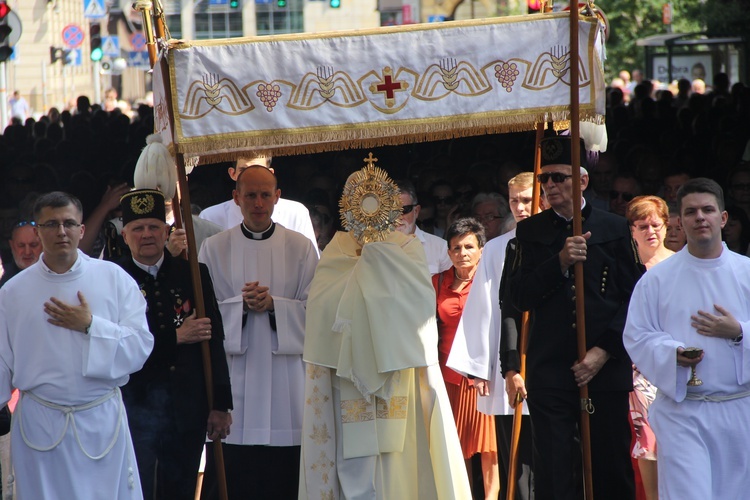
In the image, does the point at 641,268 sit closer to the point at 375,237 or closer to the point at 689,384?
the point at 689,384

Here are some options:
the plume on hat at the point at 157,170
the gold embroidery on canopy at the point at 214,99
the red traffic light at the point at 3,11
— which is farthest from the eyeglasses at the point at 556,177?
the red traffic light at the point at 3,11

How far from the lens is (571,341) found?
6.62m

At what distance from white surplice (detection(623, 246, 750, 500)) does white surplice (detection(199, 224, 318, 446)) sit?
227 cm

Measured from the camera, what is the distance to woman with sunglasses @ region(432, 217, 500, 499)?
819cm

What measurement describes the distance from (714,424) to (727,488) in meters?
0.32

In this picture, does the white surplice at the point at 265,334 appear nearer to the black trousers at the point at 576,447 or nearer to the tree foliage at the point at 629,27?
the black trousers at the point at 576,447

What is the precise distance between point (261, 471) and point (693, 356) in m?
2.83

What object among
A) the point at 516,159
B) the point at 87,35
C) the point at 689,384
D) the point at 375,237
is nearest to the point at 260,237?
the point at 375,237

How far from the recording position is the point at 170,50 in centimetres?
652

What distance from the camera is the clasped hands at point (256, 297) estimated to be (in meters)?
7.43

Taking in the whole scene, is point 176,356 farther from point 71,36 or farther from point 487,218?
point 71,36

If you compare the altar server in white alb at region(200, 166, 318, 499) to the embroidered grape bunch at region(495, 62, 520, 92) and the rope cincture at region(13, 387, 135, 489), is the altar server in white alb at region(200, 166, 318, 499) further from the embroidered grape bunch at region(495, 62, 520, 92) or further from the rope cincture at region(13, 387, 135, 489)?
the embroidered grape bunch at region(495, 62, 520, 92)

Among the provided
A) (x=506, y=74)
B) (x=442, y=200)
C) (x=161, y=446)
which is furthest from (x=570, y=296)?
(x=442, y=200)

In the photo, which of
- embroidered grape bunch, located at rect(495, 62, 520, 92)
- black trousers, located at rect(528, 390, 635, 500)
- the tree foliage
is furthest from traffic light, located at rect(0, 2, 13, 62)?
the tree foliage
